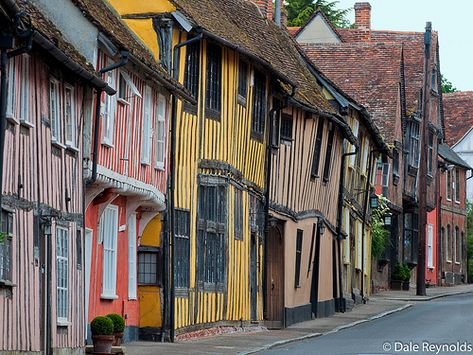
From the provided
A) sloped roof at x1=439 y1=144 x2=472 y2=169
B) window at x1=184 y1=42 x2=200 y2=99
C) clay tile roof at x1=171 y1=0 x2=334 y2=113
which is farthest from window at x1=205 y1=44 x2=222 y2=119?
sloped roof at x1=439 y1=144 x2=472 y2=169

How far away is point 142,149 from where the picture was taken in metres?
25.0

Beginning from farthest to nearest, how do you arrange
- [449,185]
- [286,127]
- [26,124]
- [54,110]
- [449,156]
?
[449,156]
[449,185]
[286,127]
[54,110]
[26,124]

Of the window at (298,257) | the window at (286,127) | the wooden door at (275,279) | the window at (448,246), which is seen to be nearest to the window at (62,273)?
the wooden door at (275,279)

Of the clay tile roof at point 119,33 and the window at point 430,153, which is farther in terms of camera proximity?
the window at point 430,153

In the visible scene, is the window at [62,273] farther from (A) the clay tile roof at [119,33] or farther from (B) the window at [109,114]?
(A) the clay tile roof at [119,33]

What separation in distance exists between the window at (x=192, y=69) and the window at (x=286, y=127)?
636 centimetres

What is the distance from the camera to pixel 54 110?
20.6 meters

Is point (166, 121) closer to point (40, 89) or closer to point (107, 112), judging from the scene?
point (107, 112)

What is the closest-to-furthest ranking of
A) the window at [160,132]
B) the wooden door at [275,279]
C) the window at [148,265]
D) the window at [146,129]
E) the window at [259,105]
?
1. the window at [146,129]
2. the window at [160,132]
3. the window at [148,265]
4. the window at [259,105]
5. the wooden door at [275,279]

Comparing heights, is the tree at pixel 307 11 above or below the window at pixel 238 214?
above

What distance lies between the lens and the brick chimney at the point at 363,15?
58.5 meters

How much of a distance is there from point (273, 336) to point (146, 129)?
A: 601cm

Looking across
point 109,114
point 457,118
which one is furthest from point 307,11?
point 109,114

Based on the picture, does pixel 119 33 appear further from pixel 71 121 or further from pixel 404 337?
pixel 404 337
